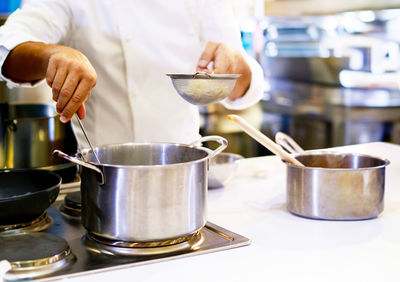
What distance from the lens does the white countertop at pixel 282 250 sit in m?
0.92

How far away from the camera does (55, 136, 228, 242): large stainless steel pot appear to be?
0.98m

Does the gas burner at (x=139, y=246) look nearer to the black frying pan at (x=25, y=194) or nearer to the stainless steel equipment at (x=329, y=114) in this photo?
the black frying pan at (x=25, y=194)

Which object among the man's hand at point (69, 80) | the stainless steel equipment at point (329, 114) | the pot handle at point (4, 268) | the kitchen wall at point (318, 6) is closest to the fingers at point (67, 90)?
the man's hand at point (69, 80)

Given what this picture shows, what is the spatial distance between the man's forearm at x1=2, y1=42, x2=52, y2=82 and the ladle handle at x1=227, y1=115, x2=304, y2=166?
48 cm

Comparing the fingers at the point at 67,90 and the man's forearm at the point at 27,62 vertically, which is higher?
the man's forearm at the point at 27,62

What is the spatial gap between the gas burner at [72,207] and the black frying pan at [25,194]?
8cm

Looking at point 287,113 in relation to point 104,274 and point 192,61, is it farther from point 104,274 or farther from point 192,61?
point 104,274

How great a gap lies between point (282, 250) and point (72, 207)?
1.69ft

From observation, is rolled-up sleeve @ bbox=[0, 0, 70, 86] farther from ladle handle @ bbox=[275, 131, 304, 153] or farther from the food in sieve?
ladle handle @ bbox=[275, 131, 304, 153]

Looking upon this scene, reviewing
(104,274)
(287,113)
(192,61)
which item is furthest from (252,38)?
(104,274)

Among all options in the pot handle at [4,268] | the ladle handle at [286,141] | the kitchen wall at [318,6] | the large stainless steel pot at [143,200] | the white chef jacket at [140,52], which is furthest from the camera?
the kitchen wall at [318,6]

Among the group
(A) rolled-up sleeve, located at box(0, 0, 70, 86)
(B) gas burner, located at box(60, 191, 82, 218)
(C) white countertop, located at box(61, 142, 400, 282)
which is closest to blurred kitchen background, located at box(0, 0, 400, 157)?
(A) rolled-up sleeve, located at box(0, 0, 70, 86)

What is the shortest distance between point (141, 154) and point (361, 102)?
335 cm

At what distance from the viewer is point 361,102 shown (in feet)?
14.0
